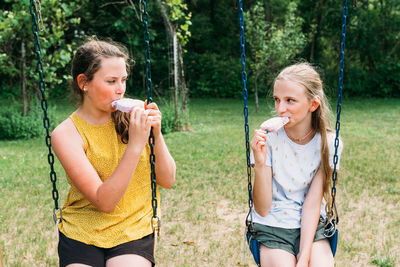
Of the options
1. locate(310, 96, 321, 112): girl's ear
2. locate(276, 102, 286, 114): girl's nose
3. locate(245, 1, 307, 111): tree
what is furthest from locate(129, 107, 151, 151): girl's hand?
locate(245, 1, 307, 111): tree

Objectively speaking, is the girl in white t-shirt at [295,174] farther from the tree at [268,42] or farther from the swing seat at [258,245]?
the tree at [268,42]

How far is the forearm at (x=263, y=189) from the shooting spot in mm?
2562

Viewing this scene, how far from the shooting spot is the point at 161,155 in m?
2.37

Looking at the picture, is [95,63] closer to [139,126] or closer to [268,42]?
[139,126]

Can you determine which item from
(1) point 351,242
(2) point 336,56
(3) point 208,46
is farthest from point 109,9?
(1) point 351,242

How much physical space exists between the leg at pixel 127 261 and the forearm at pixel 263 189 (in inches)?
30.2

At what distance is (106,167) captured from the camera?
7.67 ft

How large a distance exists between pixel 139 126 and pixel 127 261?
69 cm

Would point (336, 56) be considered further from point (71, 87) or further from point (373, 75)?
point (71, 87)

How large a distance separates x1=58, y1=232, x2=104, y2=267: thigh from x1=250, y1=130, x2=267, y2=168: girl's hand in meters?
1.01

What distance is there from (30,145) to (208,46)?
53.8ft

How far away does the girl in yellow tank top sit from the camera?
2184mm

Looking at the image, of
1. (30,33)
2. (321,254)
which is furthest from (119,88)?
(30,33)

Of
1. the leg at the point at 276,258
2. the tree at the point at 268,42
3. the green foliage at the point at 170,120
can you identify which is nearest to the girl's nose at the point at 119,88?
the leg at the point at 276,258
